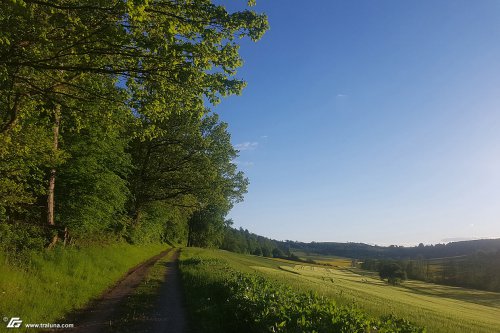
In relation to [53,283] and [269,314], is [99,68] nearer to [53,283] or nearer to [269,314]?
[269,314]

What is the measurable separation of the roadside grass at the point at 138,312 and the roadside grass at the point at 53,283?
1.51 metres

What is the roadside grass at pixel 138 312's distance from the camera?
11534mm

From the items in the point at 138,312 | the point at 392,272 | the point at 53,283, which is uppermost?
the point at 392,272

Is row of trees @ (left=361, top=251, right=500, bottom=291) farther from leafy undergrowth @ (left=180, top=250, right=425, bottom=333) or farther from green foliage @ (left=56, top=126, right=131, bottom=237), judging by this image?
leafy undergrowth @ (left=180, top=250, right=425, bottom=333)

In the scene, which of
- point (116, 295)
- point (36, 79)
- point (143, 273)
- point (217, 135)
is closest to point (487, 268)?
point (217, 135)

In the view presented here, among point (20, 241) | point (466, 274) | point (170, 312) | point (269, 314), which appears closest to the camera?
point (269, 314)

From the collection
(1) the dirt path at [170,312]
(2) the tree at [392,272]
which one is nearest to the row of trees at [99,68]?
(1) the dirt path at [170,312]

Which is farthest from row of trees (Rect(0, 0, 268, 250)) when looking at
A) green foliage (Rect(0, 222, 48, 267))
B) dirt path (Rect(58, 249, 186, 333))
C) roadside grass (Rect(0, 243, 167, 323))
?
dirt path (Rect(58, 249, 186, 333))

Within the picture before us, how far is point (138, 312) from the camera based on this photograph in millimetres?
13594
